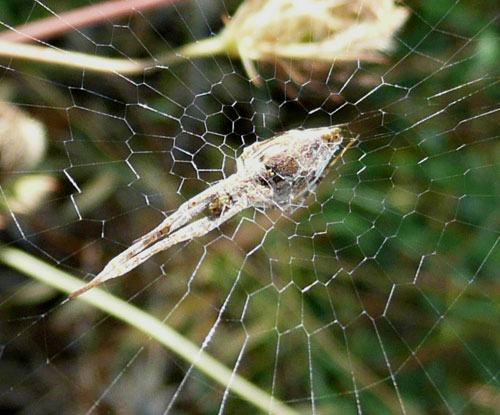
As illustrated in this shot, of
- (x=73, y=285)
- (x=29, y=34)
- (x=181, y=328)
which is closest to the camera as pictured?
(x=29, y=34)

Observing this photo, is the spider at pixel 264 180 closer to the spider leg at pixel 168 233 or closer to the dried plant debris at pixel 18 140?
the spider leg at pixel 168 233

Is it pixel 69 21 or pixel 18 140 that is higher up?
pixel 69 21

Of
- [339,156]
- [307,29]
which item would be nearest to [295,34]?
[307,29]

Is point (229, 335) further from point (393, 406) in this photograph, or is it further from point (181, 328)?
point (393, 406)

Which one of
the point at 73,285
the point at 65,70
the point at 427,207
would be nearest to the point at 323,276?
the point at 427,207

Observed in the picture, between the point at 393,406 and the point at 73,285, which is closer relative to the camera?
the point at 73,285

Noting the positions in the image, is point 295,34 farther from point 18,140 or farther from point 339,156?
point 18,140

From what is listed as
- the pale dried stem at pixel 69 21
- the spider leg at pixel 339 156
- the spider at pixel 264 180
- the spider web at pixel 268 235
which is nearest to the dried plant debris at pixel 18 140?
the spider web at pixel 268 235

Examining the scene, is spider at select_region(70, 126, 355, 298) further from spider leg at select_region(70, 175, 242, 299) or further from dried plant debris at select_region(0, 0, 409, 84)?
dried plant debris at select_region(0, 0, 409, 84)
